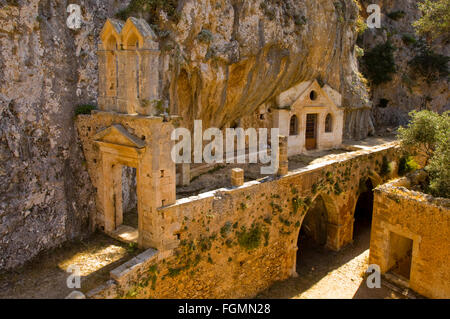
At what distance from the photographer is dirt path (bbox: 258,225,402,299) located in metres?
13.7

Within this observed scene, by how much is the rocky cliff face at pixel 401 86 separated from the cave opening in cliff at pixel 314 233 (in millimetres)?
13503

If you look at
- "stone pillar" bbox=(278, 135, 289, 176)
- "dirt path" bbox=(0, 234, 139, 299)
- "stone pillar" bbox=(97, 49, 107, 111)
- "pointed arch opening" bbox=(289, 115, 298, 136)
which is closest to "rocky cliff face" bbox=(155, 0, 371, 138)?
"pointed arch opening" bbox=(289, 115, 298, 136)

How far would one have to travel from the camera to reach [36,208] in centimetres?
1016

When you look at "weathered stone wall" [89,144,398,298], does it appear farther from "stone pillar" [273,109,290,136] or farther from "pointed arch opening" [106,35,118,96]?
"pointed arch opening" [106,35,118,96]

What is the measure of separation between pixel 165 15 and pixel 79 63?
373cm

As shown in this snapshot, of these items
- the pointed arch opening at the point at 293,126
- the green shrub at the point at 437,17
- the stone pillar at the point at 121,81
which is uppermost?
the green shrub at the point at 437,17

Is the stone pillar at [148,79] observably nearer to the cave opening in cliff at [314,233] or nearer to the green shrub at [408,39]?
the cave opening in cliff at [314,233]

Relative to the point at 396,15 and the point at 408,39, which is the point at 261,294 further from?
the point at 396,15

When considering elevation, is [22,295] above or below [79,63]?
below

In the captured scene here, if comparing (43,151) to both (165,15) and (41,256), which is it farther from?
(165,15)

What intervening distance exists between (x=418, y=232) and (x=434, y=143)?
5317mm

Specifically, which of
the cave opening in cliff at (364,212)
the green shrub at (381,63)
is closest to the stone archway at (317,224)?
the cave opening in cliff at (364,212)

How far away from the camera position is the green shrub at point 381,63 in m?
26.7

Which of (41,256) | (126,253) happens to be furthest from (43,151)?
(126,253)
